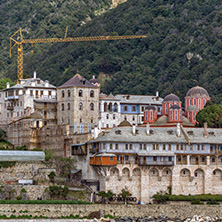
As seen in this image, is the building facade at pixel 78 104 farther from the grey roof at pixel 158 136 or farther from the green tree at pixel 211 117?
the grey roof at pixel 158 136

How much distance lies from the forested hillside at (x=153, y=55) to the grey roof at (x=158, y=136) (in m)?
55.5

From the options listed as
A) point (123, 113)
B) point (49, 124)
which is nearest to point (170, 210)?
point (49, 124)

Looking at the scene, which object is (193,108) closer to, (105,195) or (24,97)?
(24,97)

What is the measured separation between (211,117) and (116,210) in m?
30.0

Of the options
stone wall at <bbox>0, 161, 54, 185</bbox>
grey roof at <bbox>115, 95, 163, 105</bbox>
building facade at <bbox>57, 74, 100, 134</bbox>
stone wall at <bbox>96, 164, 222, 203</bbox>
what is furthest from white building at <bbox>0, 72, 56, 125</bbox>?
stone wall at <bbox>96, 164, 222, 203</bbox>

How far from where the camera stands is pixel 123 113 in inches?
4872

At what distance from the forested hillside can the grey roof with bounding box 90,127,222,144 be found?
182ft

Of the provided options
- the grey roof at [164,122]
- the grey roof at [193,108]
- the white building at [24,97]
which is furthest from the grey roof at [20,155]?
the grey roof at [193,108]

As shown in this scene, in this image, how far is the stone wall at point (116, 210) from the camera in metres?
80.7

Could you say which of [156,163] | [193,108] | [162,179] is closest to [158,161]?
[156,163]

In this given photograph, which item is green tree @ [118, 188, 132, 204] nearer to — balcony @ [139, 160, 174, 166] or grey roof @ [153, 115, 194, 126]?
balcony @ [139, 160, 174, 166]

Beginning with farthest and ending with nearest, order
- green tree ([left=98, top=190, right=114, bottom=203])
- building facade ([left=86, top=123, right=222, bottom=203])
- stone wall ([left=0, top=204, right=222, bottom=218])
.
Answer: building facade ([left=86, top=123, right=222, bottom=203])
green tree ([left=98, top=190, right=114, bottom=203])
stone wall ([left=0, top=204, right=222, bottom=218])

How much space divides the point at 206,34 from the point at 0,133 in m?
77.1

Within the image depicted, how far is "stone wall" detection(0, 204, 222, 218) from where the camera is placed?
80688mm
